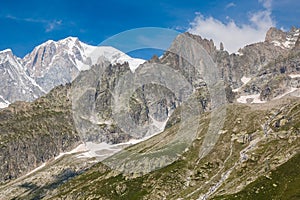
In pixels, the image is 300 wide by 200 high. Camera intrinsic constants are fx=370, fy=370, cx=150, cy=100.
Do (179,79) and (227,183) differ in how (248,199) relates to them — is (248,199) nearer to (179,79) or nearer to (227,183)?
(227,183)

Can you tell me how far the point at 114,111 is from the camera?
42.9m

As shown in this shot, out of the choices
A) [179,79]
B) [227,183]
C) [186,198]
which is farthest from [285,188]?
[179,79]

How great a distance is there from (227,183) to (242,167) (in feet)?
63.8

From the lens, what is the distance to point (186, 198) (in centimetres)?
18112

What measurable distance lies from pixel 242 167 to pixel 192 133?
164 m

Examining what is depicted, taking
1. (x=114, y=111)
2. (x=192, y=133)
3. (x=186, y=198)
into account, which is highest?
(x=114, y=111)

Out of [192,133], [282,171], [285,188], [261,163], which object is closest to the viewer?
[192,133]

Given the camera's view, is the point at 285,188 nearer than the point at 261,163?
Yes

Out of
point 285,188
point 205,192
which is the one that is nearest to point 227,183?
point 205,192

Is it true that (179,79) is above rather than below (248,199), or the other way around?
above

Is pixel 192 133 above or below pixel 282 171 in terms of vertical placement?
above

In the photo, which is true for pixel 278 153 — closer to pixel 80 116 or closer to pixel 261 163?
pixel 261 163

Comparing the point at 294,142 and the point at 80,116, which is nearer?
the point at 80,116

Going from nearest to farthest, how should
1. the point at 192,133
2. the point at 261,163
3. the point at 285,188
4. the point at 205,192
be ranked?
the point at 192,133
the point at 285,188
the point at 205,192
the point at 261,163
